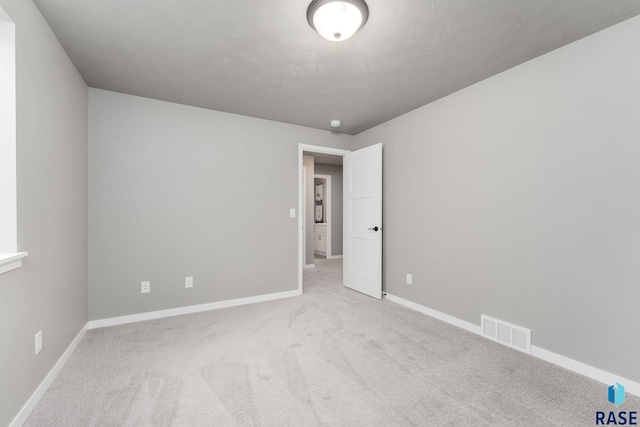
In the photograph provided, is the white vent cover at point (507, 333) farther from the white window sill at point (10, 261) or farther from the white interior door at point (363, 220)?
the white window sill at point (10, 261)

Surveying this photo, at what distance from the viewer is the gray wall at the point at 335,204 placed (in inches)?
298

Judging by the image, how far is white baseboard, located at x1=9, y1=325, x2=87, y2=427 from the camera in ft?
5.08

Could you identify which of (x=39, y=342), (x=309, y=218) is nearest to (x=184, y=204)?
(x=39, y=342)

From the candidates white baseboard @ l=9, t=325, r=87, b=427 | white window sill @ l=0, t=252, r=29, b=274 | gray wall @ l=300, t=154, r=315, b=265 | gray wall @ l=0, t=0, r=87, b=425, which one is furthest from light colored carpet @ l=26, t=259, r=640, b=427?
gray wall @ l=300, t=154, r=315, b=265

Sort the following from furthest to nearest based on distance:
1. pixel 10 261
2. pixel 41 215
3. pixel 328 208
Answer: pixel 328 208 → pixel 41 215 → pixel 10 261

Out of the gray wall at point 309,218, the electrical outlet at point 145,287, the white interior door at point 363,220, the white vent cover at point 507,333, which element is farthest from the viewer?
the gray wall at point 309,218

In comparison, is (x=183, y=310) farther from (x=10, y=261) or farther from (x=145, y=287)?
(x=10, y=261)

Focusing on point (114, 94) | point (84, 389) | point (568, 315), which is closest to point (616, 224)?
point (568, 315)

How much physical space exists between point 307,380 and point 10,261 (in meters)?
1.83

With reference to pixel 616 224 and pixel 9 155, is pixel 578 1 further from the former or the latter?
pixel 9 155

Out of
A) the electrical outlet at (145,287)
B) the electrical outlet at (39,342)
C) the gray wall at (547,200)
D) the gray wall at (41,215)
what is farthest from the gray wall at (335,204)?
the electrical outlet at (39,342)

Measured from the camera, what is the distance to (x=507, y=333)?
251 centimetres

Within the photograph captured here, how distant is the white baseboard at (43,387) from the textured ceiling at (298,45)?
7.80 ft

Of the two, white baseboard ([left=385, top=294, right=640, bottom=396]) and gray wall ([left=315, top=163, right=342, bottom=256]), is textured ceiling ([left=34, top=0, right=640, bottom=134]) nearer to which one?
white baseboard ([left=385, top=294, right=640, bottom=396])
